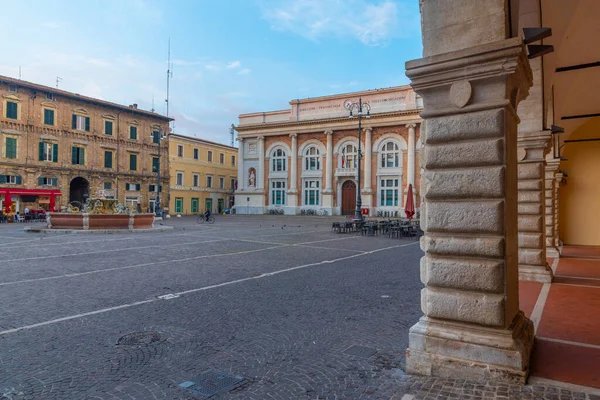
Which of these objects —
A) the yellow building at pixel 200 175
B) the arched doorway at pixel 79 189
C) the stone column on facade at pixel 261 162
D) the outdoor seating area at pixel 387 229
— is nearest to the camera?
the outdoor seating area at pixel 387 229

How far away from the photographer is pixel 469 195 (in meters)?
3.49

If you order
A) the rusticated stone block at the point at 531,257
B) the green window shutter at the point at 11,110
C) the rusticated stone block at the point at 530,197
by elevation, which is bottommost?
the rusticated stone block at the point at 531,257

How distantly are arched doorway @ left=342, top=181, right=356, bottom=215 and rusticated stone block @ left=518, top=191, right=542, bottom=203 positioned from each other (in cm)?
3740

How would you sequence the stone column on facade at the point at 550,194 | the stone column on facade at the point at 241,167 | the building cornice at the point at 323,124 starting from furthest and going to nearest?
the stone column on facade at the point at 241,167, the building cornice at the point at 323,124, the stone column on facade at the point at 550,194

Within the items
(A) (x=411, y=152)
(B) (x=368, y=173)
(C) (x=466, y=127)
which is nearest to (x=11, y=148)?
(B) (x=368, y=173)

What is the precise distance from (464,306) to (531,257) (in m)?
5.45

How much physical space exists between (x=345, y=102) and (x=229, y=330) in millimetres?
42584

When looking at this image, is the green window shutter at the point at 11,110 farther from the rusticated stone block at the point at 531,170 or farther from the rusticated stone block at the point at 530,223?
the rusticated stone block at the point at 530,223

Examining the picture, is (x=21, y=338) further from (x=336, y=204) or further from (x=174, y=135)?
(x=174, y=135)

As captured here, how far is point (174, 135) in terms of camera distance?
157 ft

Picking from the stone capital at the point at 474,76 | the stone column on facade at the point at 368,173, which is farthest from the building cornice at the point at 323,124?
the stone capital at the point at 474,76

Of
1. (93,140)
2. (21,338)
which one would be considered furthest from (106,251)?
(93,140)

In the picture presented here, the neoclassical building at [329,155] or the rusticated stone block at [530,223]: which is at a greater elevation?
the neoclassical building at [329,155]

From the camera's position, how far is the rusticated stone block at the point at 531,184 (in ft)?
25.0
